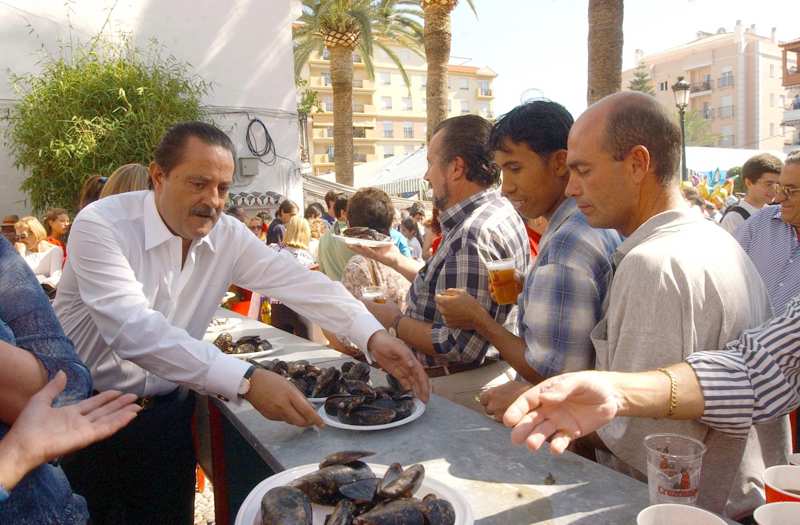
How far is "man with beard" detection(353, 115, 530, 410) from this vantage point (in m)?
2.89

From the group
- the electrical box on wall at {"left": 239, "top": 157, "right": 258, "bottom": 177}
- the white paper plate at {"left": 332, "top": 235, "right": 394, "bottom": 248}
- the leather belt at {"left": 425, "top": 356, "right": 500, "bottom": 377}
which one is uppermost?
the electrical box on wall at {"left": 239, "top": 157, "right": 258, "bottom": 177}

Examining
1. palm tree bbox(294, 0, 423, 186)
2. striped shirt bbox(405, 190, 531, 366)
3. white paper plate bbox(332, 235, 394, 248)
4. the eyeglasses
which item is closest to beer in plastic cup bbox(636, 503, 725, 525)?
striped shirt bbox(405, 190, 531, 366)

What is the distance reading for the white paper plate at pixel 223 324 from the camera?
3926 millimetres

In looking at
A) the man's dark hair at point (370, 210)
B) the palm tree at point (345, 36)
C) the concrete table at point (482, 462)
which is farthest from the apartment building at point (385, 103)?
the concrete table at point (482, 462)

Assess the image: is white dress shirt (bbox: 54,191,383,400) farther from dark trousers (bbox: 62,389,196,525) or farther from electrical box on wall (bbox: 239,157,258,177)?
electrical box on wall (bbox: 239,157,258,177)

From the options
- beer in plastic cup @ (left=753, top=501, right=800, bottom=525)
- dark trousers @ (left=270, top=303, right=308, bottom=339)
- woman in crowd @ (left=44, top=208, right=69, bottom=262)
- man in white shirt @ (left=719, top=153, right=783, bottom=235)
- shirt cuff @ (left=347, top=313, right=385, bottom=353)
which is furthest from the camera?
woman in crowd @ (left=44, top=208, right=69, bottom=262)

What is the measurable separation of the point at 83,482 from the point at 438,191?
2.17 meters

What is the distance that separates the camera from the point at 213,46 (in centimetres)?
1295

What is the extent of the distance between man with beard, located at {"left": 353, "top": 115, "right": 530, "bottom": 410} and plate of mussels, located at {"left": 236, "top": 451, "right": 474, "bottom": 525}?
53.1 inches

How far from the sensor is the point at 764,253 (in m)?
4.32

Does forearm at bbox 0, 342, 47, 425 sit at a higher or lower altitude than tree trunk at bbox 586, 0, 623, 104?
lower

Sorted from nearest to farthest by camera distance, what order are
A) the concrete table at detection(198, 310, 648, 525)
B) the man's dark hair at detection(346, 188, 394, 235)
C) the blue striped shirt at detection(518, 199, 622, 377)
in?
1. the concrete table at detection(198, 310, 648, 525)
2. the blue striped shirt at detection(518, 199, 622, 377)
3. the man's dark hair at detection(346, 188, 394, 235)

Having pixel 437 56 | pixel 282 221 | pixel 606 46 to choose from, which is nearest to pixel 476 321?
pixel 606 46

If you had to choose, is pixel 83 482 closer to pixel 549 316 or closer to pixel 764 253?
pixel 549 316
